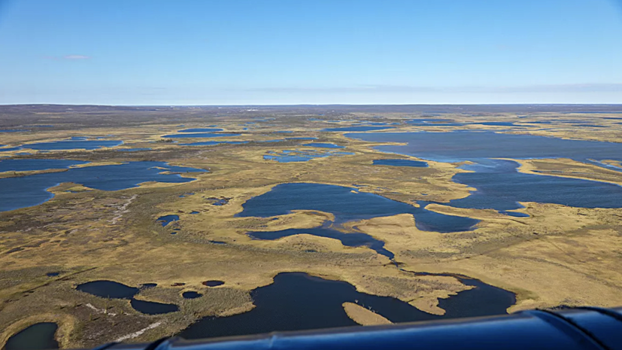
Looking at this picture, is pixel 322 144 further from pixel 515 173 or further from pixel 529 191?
pixel 529 191

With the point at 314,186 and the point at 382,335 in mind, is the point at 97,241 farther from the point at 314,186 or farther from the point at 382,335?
the point at 382,335

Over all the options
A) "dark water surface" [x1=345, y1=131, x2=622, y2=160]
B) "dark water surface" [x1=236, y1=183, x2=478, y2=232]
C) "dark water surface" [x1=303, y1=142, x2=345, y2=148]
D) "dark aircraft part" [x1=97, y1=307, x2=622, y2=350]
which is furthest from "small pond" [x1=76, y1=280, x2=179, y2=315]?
"dark water surface" [x1=303, y1=142, x2=345, y2=148]

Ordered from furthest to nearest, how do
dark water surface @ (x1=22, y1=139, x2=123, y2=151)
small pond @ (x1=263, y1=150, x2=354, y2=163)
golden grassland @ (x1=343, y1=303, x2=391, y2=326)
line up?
dark water surface @ (x1=22, y1=139, x2=123, y2=151) < small pond @ (x1=263, y1=150, x2=354, y2=163) < golden grassland @ (x1=343, y1=303, x2=391, y2=326)

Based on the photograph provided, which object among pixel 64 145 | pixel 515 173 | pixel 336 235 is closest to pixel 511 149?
pixel 515 173

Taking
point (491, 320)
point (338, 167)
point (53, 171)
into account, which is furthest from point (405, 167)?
point (491, 320)

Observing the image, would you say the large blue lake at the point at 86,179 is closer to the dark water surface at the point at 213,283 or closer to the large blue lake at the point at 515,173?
the dark water surface at the point at 213,283

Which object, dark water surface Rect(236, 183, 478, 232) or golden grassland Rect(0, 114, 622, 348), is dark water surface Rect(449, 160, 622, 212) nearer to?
golden grassland Rect(0, 114, 622, 348)
